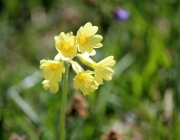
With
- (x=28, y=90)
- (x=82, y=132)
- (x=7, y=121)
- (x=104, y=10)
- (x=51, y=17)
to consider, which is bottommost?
(x=82, y=132)

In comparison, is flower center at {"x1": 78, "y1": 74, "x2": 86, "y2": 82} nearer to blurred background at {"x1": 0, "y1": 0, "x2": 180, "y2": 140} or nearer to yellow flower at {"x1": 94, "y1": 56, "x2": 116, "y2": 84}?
yellow flower at {"x1": 94, "y1": 56, "x2": 116, "y2": 84}

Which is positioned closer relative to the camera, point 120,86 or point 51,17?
point 120,86

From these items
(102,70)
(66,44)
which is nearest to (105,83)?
(102,70)

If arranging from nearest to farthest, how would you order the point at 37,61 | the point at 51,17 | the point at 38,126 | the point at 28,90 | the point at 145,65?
the point at 38,126 < the point at 28,90 < the point at 145,65 < the point at 37,61 < the point at 51,17

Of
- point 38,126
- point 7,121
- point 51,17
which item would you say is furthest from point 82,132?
point 51,17

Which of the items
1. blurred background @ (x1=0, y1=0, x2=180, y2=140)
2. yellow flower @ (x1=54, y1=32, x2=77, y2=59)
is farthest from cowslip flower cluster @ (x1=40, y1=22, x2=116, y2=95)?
blurred background @ (x1=0, y1=0, x2=180, y2=140)

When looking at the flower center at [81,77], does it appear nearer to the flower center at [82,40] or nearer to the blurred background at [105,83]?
the flower center at [82,40]

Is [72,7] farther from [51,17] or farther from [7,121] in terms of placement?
[7,121]
